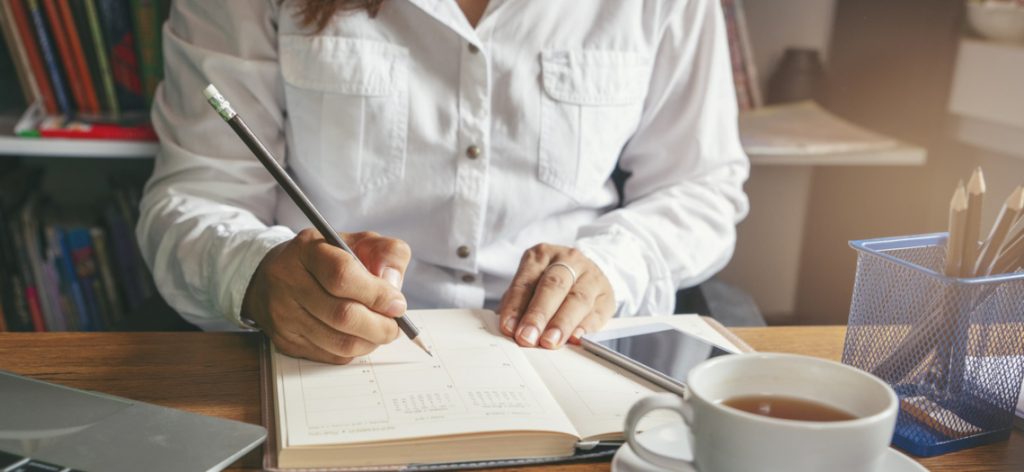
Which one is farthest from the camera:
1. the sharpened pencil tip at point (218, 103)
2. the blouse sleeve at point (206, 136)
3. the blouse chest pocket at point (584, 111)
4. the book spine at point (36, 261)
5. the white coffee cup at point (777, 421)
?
the book spine at point (36, 261)

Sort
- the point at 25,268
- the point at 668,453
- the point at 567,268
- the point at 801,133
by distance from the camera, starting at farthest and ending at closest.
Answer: the point at 801,133 → the point at 25,268 → the point at 567,268 → the point at 668,453

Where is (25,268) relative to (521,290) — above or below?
below

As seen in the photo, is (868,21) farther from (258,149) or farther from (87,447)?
(87,447)

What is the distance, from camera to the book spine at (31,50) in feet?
4.44

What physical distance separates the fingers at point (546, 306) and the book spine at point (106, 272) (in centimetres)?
89

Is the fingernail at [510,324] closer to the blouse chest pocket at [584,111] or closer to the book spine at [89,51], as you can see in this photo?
the blouse chest pocket at [584,111]

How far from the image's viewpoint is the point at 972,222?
0.65 meters

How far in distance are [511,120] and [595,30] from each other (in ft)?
0.53

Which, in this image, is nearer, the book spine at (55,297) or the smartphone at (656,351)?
the smartphone at (656,351)

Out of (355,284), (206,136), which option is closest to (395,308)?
(355,284)

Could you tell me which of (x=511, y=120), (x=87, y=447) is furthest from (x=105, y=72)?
(x=87, y=447)

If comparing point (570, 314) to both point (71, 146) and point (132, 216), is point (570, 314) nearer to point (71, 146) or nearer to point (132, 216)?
point (71, 146)

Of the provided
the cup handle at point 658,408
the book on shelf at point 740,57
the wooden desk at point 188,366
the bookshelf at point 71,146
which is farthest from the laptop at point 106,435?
the book on shelf at point 740,57

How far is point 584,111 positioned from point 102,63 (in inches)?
27.7
